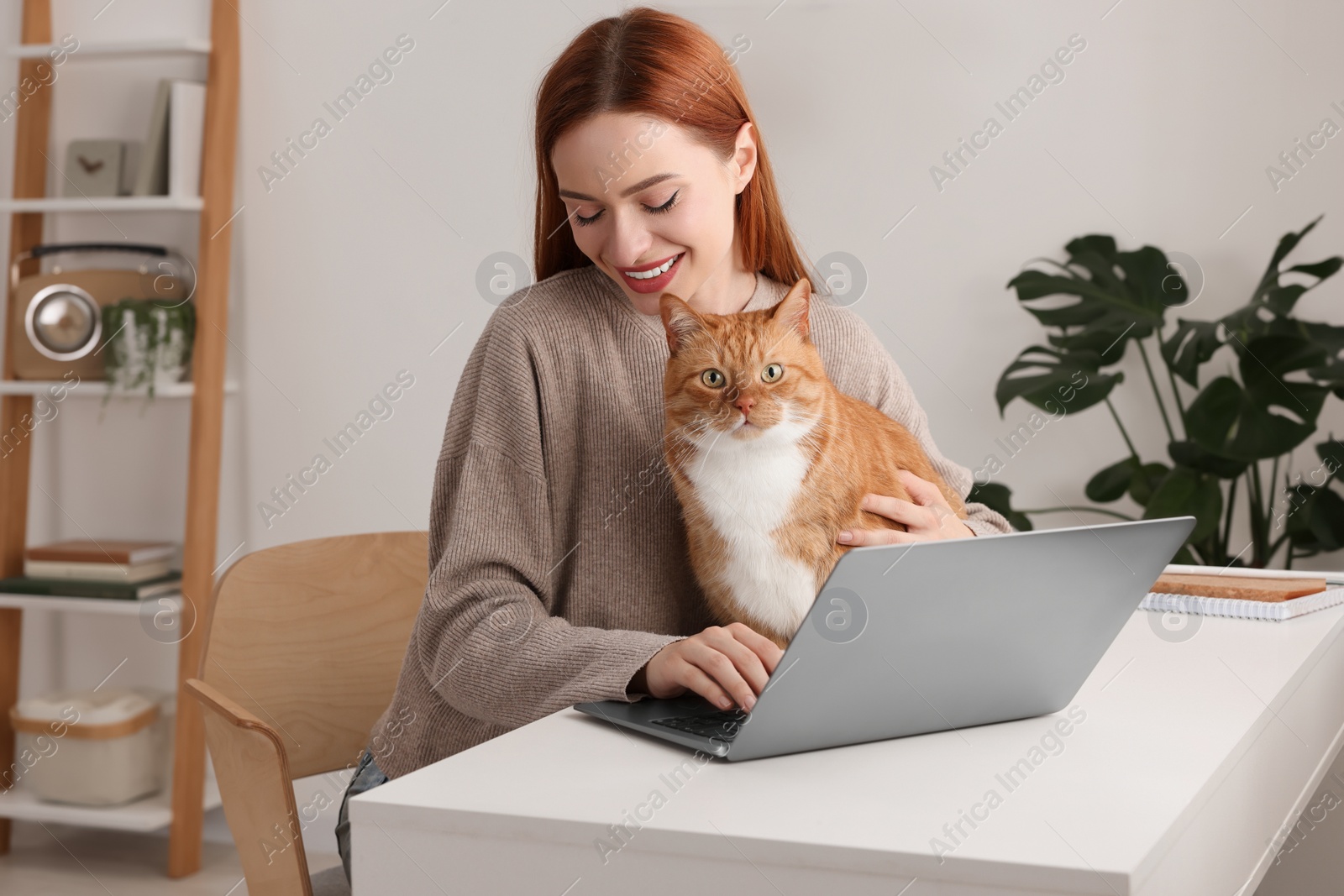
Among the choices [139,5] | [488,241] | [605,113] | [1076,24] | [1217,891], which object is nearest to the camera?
[1217,891]

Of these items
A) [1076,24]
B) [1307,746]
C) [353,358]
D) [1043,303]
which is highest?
[1076,24]

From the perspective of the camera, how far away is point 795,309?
3.51 feet

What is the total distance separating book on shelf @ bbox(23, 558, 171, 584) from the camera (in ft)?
8.91

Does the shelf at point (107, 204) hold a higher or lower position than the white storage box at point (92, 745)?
higher

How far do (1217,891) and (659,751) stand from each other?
41 centimetres

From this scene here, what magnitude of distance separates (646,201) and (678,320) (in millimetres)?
163

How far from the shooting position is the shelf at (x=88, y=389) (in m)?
2.67

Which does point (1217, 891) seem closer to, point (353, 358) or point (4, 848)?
point (353, 358)

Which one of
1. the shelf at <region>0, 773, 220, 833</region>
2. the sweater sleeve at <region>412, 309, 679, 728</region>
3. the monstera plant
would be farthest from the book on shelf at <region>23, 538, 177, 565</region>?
the monstera plant

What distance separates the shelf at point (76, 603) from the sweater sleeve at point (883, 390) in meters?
2.02

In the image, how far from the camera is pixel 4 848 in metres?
2.89

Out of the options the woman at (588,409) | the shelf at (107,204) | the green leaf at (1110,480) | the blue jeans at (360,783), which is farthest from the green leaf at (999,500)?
the shelf at (107,204)

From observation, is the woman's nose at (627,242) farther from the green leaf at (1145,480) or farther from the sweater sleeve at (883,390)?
the green leaf at (1145,480)

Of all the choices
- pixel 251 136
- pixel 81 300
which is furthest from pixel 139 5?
pixel 81 300
